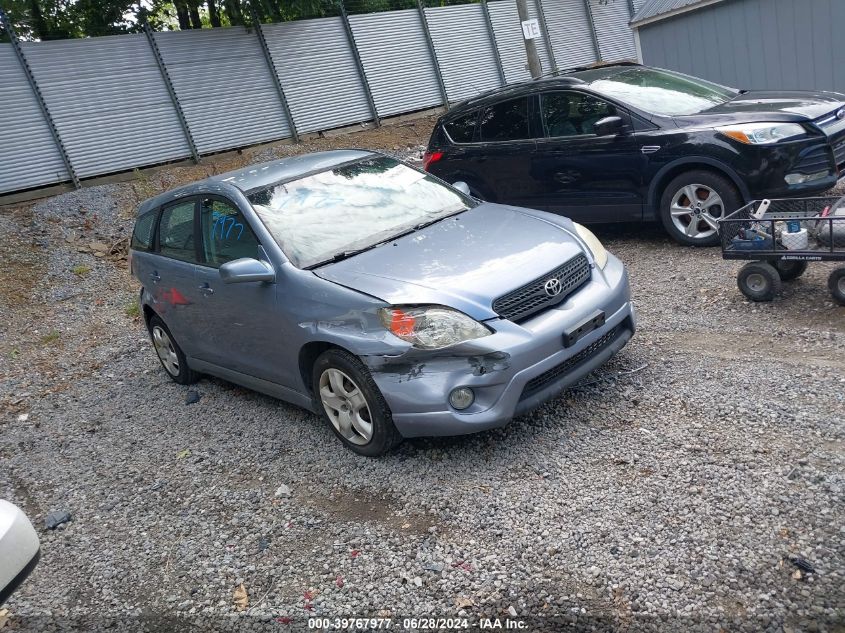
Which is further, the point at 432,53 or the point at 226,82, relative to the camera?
the point at 432,53

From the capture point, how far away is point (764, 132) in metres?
6.98

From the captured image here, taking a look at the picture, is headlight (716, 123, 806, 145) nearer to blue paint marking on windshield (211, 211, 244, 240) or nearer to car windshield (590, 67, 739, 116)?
car windshield (590, 67, 739, 116)

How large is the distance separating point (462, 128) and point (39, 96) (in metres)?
7.44

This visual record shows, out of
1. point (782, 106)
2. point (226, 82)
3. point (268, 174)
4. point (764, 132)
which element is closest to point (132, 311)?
point (268, 174)

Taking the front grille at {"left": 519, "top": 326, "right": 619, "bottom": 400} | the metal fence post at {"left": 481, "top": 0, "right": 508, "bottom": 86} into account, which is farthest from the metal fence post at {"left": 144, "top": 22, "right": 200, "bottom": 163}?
the front grille at {"left": 519, "top": 326, "right": 619, "bottom": 400}

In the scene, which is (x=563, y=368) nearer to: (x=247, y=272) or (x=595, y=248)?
(x=595, y=248)

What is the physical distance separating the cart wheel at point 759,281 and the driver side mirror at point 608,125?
2357mm

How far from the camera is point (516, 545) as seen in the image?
12.1 ft

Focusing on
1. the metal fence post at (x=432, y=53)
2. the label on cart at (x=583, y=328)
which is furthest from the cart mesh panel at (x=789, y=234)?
the metal fence post at (x=432, y=53)

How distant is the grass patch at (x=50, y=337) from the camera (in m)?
9.05

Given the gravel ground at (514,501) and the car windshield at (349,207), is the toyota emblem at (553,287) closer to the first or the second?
the gravel ground at (514,501)

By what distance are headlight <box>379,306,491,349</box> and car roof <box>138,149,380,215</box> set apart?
1881 mm

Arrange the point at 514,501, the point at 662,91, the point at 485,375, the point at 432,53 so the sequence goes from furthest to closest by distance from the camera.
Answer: the point at 432,53, the point at 662,91, the point at 485,375, the point at 514,501

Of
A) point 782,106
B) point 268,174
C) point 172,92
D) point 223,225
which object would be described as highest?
point 172,92
